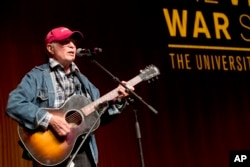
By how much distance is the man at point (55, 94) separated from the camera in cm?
276

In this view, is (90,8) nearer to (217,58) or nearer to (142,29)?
(142,29)

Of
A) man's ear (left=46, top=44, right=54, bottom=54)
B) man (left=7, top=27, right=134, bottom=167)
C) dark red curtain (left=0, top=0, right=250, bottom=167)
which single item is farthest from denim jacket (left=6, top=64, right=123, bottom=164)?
dark red curtain (left=0, top=0, right=250, bottom=167)

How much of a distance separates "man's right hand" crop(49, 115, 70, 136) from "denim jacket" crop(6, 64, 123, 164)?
63mm

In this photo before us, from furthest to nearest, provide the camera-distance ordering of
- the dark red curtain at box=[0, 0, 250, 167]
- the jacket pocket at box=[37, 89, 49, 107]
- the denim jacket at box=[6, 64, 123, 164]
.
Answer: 1. the dark red curtain at box=[0, 0, 250, 167]
2. the jacket pocket at box=[37, 89, 49, 107]
3. the denim jacket at box=[6, 64, 123, 164]

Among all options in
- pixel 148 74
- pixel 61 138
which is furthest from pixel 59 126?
pixel 148 74

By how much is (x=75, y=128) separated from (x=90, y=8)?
228 centimetres

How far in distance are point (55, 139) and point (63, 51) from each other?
52 cm

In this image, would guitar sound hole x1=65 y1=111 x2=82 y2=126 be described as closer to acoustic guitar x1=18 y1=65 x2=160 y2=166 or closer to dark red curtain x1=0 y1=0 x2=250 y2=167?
acoustic guitar x1=18 y1=65 x2=160 y2=166

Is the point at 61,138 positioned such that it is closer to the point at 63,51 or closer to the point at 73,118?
the point at 73,118

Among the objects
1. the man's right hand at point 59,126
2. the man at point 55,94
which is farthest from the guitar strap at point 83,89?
the man's right hand at point 59,126

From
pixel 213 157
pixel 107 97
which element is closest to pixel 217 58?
pixel 213 157

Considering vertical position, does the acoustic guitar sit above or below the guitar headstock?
below

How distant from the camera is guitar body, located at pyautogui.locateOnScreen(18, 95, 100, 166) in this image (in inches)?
109

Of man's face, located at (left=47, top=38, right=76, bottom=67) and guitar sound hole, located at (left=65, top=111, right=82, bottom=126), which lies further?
man's face, located at (left=47, top=38, right=76, bottom=67)
